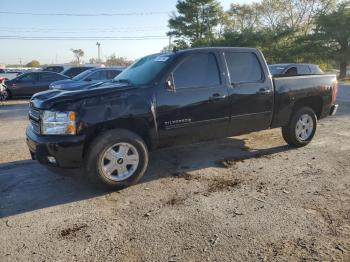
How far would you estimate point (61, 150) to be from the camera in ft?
14.4

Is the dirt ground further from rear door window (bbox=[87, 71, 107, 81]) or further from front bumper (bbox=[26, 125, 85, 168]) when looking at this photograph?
rear door window (bbox=[87, 71, 107, 81])

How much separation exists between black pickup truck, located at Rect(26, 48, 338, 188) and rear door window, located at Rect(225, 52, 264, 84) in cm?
2

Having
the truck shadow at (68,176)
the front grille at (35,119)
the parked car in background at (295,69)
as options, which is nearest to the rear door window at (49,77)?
the parked car in background at (295,69)

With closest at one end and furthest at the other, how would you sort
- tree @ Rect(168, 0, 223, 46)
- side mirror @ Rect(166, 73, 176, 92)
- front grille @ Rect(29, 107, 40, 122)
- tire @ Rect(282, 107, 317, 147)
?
1. front grille @ Rect(29, 107, 40, 122)
2. side mirror @ Rect(166, 73, 176, 92)
3. tire @ Rect(282, 107, 317, 147)
4. tree @ Rect(168, 0, 223, 46)

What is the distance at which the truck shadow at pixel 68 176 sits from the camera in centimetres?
448

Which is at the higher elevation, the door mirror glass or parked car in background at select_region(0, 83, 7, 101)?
the door mirror glass

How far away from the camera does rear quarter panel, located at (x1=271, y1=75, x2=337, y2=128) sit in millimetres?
6279

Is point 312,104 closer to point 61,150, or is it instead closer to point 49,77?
point 61,150

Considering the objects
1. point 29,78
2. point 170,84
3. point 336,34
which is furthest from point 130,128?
point 336,34

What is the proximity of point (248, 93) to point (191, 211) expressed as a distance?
8.24ft

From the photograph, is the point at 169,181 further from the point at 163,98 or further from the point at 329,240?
the point at 329,240

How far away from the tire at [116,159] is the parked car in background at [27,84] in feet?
45.6

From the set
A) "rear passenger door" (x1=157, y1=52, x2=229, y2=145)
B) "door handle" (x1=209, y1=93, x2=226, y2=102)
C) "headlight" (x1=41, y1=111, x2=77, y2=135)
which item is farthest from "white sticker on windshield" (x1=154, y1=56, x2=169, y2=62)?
"headlight" (x1=41, y1=111, x2=77, y2=135)

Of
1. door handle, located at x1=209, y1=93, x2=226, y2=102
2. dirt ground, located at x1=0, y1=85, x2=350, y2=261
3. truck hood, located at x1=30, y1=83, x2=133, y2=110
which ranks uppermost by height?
truck hood, located at x1=30, y1=83, x2=133, y2=110
